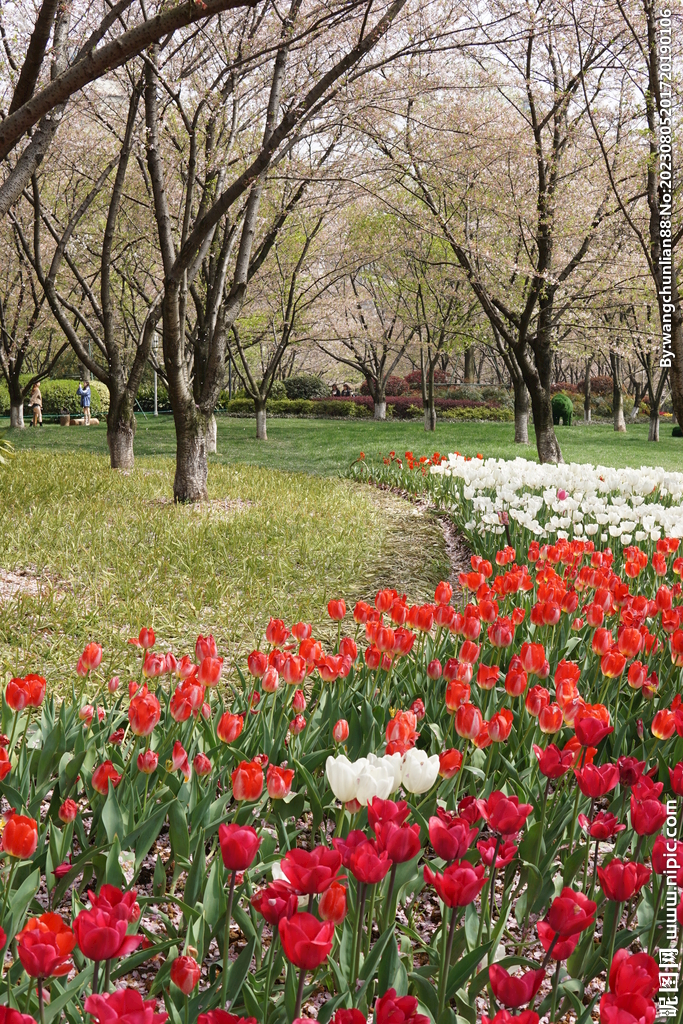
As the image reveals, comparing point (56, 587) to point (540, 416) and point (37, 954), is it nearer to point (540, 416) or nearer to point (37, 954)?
point (37, 954)

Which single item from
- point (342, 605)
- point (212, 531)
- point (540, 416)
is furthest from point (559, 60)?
point (342, 605)

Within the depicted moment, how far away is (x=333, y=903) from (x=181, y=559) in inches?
200

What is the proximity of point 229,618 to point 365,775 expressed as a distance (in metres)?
3.59

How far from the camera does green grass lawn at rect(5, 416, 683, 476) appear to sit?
16.2 metres

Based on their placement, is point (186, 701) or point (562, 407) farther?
point (562, 407)

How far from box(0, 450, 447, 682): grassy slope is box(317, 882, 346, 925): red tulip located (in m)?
2.99

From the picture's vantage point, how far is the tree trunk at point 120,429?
11.4 metres

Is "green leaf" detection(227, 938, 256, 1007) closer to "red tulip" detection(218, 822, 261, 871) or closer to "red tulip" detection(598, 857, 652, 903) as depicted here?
"red tulip" detection(218, 822, 261, 871)

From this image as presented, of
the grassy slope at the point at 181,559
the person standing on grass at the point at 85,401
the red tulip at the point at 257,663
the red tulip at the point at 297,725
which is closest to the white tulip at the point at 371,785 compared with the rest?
the red tulip at the point at 297,725

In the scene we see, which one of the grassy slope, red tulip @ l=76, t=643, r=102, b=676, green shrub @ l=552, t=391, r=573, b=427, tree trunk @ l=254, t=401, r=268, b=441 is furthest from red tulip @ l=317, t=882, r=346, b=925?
green shrub @ l=552, t=391, r=573, b=427

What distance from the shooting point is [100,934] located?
1.08m

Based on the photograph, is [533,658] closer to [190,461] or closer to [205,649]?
[205,649]

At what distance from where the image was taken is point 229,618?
495cm

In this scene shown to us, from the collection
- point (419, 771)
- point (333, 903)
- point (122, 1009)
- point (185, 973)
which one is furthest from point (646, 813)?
point (122, 1009)
